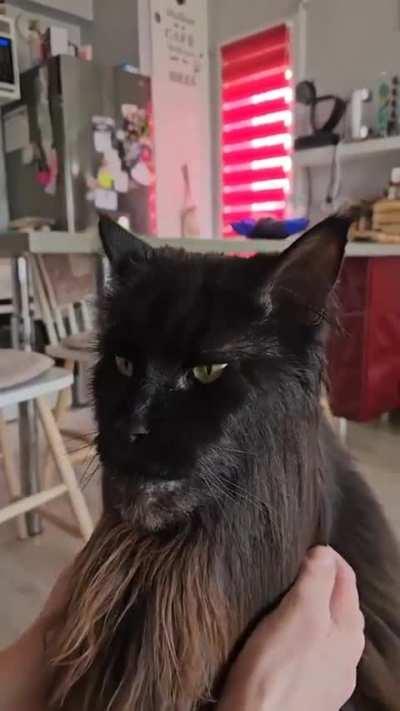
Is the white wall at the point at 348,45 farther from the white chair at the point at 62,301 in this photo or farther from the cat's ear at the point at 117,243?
the cat's ear at the point at 117,243

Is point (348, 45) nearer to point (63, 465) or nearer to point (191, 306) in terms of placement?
point (63, 465)

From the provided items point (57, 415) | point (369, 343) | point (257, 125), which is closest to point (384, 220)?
point (369, 343)

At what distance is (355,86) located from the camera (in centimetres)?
311

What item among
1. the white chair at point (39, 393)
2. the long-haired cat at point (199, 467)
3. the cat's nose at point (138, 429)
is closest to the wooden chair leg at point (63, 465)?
the white chair at point (39, 393)

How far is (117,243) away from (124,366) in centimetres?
15

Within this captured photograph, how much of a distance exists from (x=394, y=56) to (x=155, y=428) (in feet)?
10.2

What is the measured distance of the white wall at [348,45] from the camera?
9.66 ft

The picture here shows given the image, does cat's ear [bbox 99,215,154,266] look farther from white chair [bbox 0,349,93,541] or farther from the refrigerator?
the refrigerator

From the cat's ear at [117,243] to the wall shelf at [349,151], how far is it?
2542 mm

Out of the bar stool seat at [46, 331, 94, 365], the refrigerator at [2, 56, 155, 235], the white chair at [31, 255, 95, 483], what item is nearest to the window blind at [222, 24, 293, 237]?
the refrigerator at [2, 56, 155, 235]

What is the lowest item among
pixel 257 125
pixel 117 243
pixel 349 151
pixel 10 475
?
pixel 10 475

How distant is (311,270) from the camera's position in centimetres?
50

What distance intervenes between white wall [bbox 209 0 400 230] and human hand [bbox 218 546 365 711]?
2902mm

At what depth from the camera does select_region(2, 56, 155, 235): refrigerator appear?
301 centimetres
